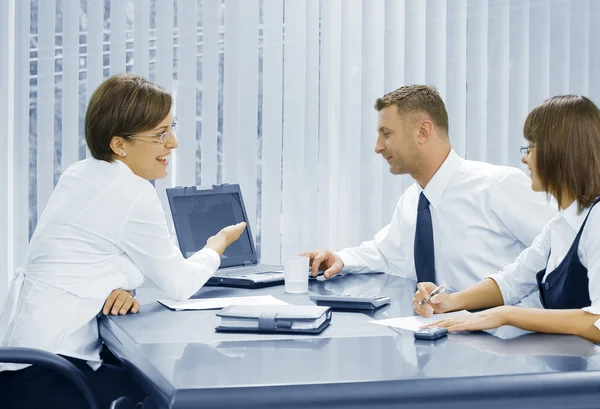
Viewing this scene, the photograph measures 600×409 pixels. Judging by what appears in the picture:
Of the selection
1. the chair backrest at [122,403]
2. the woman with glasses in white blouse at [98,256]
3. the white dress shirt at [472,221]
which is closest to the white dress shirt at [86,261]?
the woman with glasses in white blouse at [98,256]

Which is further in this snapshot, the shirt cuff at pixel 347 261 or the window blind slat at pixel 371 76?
the window blind slat at pixel 371 76

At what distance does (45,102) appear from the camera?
3.26 meters

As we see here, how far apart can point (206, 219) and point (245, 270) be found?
23cm

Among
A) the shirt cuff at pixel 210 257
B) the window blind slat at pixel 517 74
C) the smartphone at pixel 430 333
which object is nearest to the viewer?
the smartphone at pixel 430 333

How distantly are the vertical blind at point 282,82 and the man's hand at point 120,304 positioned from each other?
1514mm

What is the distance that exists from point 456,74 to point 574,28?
23.6 inches

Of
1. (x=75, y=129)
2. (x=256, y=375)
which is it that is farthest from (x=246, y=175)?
(x=256, y=375)

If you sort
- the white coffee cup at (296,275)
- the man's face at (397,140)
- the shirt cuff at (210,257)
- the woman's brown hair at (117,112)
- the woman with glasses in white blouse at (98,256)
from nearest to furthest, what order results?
the woman with glasses in white blouse at (98,256) → the woman's brown hair at (117,112) → the shirt cuff at (210,257) → the white coffee cup at (296,275) → the man's face at (397,140)

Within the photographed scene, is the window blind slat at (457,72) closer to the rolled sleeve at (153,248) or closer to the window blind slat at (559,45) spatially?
the window blind slat at (559,45)

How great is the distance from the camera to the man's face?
8.81 ft

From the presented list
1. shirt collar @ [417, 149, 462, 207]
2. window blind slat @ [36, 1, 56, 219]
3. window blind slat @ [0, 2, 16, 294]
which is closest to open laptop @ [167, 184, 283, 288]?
shirt collar @ [417, 149, 462, 207]

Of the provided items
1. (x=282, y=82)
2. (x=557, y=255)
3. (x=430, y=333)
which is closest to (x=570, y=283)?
(x=557, y=255)

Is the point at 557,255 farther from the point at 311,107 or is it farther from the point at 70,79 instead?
the point at 70,79

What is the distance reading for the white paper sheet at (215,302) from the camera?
1824 millimetres
